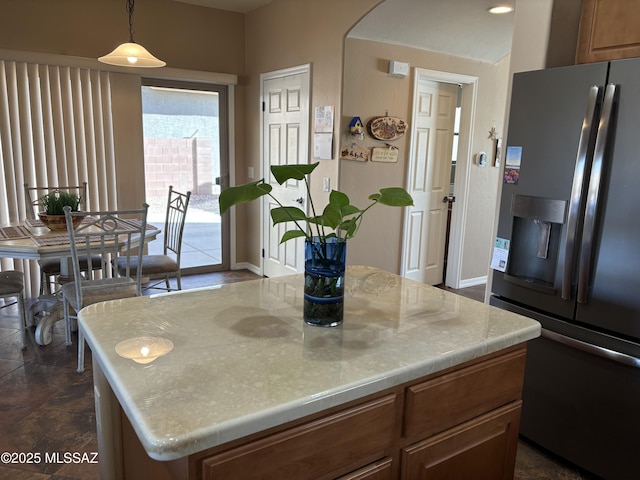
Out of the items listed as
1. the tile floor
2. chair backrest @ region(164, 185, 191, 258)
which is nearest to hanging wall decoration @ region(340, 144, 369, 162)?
chair backrest @ region(164, 185, 191, 258)

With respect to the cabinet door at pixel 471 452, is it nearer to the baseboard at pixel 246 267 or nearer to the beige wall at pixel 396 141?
the beige wall at pixel 396 141

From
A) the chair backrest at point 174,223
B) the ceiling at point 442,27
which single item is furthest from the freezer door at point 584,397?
the chair backrest at point 174,223

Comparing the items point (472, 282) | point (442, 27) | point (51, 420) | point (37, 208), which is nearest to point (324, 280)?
point (51, 420)

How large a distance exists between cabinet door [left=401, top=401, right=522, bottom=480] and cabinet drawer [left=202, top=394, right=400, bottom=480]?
0.14 m

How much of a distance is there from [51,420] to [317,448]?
6.61ft

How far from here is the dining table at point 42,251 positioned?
2854mm

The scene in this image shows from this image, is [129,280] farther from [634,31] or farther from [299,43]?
[634,31]

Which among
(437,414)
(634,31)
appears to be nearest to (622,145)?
(634,31)

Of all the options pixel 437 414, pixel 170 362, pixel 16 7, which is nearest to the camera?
pixel 170 362

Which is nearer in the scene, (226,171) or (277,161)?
(277,161)

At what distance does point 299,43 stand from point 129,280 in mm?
2598

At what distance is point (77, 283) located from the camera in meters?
2.85

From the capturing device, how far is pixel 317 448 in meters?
1.06

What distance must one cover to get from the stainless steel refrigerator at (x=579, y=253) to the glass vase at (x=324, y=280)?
1164 mm
